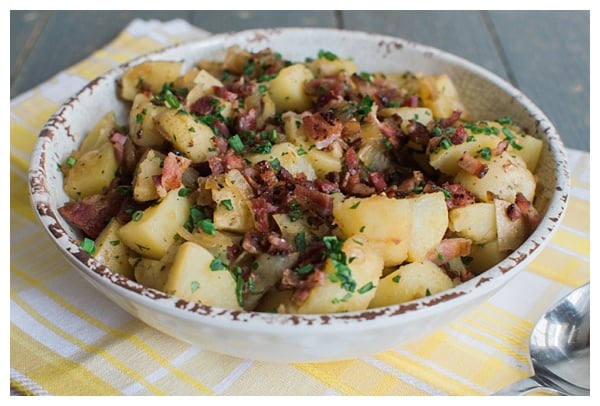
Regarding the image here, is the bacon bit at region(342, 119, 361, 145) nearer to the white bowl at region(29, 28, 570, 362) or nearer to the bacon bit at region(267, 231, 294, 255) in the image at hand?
the bacon bit at region(267, 231, 294, 255)

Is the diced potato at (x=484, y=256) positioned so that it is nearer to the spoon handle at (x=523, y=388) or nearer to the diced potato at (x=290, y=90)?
the spoon handle at (x=523, y=388)

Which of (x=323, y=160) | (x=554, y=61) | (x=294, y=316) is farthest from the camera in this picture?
(x=554, y=61)

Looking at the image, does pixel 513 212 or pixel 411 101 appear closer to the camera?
pixel 513 212

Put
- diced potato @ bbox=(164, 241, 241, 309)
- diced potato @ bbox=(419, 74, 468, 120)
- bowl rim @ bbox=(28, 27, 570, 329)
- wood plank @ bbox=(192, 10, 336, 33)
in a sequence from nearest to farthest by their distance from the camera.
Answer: bowl rim @ bbox=(28, 27, 570, 329) < diced potato @ bbox=(164, 241, 241, 309) < diced potato @ bbox=(419, 74, 468, 120) < wood plank @ bbox=(192, 10, 336, 33)

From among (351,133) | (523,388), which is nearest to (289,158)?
(351,133)

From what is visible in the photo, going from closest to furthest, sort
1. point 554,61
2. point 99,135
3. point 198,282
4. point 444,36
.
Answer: point 198,282
point 99,135
point 554,61
point 444,36

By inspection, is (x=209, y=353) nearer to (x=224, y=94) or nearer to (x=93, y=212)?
(x=93, y=212)

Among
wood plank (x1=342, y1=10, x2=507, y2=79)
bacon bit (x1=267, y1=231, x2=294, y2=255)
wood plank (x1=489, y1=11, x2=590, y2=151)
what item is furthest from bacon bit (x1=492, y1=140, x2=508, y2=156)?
wood plank (x1=342, y1=10, x2=507, y2=79)
